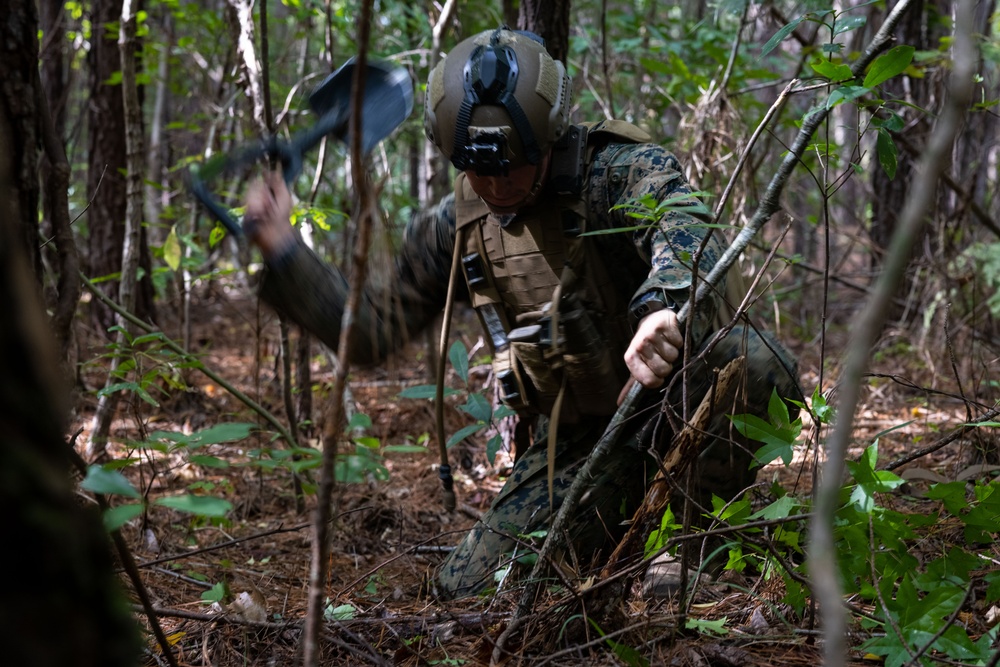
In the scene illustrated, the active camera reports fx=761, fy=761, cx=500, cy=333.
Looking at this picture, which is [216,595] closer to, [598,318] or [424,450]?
[424,450]

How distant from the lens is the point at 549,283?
276cm

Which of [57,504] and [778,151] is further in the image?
[778,151]

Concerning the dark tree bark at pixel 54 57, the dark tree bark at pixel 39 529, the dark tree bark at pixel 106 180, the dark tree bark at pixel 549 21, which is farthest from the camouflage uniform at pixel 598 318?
the dark tree bark at pixel 54 57

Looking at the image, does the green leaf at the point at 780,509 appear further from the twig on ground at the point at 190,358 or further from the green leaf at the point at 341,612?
the twig on ground at the point at 190,358

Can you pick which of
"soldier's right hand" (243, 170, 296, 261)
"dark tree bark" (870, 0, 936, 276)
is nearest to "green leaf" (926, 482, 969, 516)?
"soldier's right hand" (243, 170, 296, 261)

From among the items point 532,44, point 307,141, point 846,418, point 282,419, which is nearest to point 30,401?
point 846,418

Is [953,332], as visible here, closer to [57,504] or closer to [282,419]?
[282,419]

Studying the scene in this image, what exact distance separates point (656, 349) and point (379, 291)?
3.85 ft

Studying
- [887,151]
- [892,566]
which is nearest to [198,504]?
[892,566]

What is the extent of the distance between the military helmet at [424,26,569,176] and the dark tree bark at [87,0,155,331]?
12.5 feet

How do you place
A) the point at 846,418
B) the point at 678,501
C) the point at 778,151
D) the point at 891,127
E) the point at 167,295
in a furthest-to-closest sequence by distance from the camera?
the point at 167,295 → the point at 778,151 → the point at 678,501 → the point at 891,127 → the point at 846,418

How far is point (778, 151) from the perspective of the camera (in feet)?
21.0

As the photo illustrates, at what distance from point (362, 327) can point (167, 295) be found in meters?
6.18

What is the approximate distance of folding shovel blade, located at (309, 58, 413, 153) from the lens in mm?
2281
